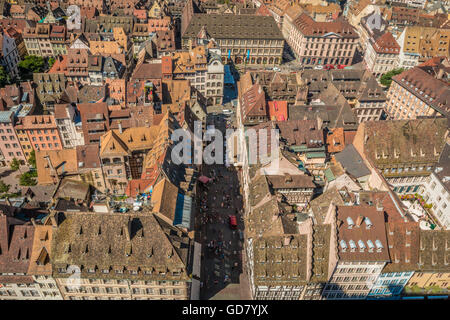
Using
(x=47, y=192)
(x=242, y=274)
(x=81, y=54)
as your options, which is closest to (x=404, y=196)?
(x=242, y=274)

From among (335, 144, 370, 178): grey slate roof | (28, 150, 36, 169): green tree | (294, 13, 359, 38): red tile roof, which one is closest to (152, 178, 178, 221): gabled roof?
(335, 144, 370, 178): grey slate roof

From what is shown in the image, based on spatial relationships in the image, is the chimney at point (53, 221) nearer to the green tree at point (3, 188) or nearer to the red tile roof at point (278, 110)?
the green tree at point (3, 188)

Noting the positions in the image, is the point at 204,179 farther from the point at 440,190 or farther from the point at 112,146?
the point at 440,190

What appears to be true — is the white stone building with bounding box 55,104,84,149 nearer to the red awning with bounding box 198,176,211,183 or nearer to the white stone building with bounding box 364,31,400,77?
the red awning with bounding box 198,176,211,183

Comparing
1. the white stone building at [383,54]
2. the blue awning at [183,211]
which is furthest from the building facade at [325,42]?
the blue awning at [183,211]

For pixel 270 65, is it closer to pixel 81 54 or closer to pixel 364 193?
pixel 81 54
